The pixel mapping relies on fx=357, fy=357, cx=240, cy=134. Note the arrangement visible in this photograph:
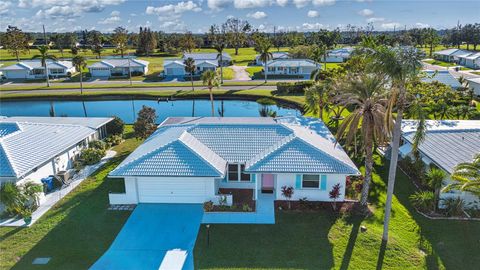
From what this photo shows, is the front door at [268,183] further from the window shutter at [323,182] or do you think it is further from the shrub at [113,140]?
the shrub at [113,140]

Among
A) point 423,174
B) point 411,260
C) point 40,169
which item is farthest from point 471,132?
point 40,169

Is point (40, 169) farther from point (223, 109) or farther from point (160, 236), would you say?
point (223, 109)

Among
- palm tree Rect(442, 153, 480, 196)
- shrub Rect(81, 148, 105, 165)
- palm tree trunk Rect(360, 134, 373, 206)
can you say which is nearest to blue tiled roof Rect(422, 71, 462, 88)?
palm tree trunk Rect(360, 134, 373, 206)

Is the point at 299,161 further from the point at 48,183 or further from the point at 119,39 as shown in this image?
the point at 119,39

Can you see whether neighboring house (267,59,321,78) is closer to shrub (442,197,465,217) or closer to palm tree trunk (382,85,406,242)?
shrub (442,197,465,217)

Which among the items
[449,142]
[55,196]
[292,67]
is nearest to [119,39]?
[292,67]

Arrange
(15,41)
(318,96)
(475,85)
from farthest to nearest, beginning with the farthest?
(15,41)
(475,85)
(318,96)

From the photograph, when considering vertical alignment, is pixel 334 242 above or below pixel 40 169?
below
